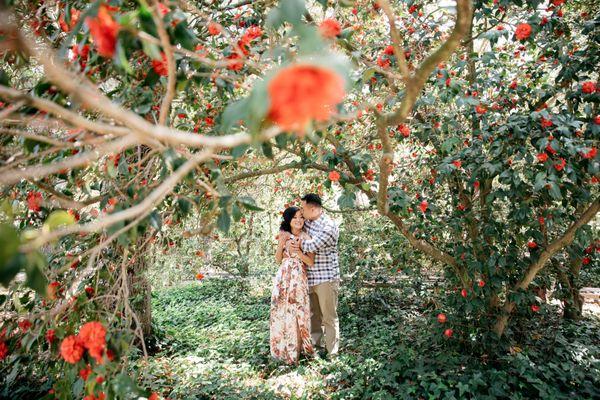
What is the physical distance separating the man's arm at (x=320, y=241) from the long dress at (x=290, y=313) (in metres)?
0.20

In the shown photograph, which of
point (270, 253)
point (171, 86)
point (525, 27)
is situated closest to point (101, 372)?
point (171, 86)

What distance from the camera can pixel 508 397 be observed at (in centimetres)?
270

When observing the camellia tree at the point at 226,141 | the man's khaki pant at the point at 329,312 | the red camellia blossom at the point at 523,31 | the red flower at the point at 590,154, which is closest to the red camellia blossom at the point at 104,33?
the camellia tree at the point at 226,141

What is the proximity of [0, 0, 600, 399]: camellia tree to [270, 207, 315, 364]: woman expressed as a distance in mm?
1021

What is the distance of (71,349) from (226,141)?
1.11 metres

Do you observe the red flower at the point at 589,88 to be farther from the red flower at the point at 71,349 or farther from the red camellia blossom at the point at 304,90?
the red flower at the point at 71,349

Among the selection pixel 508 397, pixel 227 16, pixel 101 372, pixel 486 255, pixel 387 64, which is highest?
pixel 227 16

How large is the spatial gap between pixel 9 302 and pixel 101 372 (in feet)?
5.54

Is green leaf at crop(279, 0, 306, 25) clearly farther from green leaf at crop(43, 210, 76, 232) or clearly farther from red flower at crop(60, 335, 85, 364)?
red flower at crop(60, 335, 85, 364)

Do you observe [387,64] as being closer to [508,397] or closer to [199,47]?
[199,47]

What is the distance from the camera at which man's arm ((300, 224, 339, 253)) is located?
12.6 ft

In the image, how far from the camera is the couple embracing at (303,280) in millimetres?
3885

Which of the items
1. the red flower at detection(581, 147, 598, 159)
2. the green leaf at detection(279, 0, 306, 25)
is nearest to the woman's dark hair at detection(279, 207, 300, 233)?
the red flower at detection(581, 147, 598, 159)

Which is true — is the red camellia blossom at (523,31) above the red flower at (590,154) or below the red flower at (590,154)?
above
